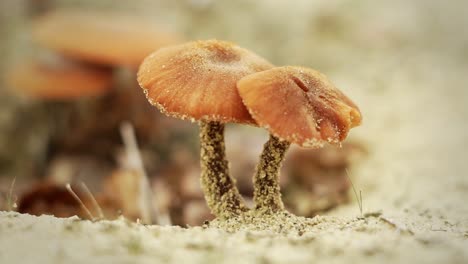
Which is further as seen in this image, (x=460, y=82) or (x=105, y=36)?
(x=460, y=82)

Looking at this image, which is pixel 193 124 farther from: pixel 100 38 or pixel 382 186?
pixel 382 186

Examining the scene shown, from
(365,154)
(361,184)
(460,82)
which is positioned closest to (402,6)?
(460,82)

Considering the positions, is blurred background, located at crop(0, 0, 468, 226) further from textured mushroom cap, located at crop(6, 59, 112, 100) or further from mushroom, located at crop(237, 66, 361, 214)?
mushroom, located at crop(237, 66, 361, 214)

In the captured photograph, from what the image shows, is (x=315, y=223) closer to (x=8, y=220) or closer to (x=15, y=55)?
(x=8, y=220)

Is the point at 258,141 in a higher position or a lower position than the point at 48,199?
higher

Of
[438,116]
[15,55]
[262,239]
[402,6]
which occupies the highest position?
[402,6]

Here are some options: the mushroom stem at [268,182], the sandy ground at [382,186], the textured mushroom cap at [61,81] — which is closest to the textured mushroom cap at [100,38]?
the textured mushroom cap at [61,81]

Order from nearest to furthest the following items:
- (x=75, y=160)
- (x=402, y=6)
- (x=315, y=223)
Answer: (x=315, y=223) → (x=75, y=160) → (x=402, y=6)

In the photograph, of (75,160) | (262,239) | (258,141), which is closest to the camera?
(262,239)
